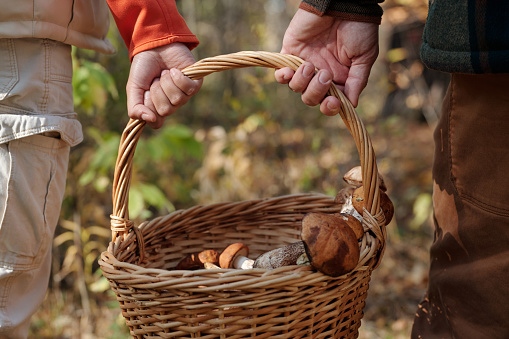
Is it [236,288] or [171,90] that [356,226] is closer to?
[236,288]

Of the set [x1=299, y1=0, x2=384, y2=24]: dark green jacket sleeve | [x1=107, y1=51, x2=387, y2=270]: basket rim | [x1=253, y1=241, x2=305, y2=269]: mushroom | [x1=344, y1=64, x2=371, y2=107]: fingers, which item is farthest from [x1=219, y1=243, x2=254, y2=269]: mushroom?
[x1=299, y1=0, x2=384, y2=24]: dark green jacket sleeve

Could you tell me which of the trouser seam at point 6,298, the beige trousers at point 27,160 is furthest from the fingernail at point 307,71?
the trouser seam at point 6,298

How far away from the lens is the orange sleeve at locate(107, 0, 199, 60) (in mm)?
1236

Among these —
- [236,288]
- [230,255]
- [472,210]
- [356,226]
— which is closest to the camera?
[236,288]

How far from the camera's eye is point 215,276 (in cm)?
97

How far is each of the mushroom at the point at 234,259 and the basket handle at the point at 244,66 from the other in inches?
11.2

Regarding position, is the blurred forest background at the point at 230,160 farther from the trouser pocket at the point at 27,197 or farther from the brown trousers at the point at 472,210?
the brown trousers at the point at 472,210

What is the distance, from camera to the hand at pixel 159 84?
46.7 inches

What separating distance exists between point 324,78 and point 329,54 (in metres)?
0.23

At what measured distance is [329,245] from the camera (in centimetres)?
96

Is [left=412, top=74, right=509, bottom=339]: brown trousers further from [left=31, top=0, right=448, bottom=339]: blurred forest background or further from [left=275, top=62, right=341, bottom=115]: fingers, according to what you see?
[left=31, top=0, right=448, bottom=339]: blurred forest background

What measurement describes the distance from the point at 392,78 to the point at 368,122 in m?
0.44

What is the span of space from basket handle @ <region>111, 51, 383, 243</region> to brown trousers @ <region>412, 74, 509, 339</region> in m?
0.17

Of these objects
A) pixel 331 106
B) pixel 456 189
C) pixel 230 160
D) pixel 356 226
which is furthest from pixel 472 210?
pixel 230 160
